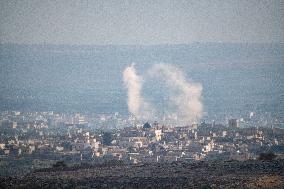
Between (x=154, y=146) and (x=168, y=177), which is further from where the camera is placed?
(x=154, y=146)

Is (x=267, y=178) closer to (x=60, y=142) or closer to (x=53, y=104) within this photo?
(x=60, y=142)

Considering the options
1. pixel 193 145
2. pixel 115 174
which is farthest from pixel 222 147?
pixel 115 174

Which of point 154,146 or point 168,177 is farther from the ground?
point 154,146

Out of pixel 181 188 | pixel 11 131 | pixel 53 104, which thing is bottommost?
pixel 181 188

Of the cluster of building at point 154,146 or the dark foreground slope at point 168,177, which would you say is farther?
the cluster of building at point 154,146

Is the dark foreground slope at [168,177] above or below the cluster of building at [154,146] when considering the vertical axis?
below

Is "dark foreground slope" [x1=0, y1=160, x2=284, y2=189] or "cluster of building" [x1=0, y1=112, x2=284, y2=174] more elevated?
"cluster of building" [x1=0, y1=112, x2=284, y2=174]

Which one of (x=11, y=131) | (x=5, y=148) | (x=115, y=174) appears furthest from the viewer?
(x=11, y=131)

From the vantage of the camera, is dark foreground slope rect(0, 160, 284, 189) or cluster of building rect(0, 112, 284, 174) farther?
cluster of building rect(0, 112, 284, 174)
